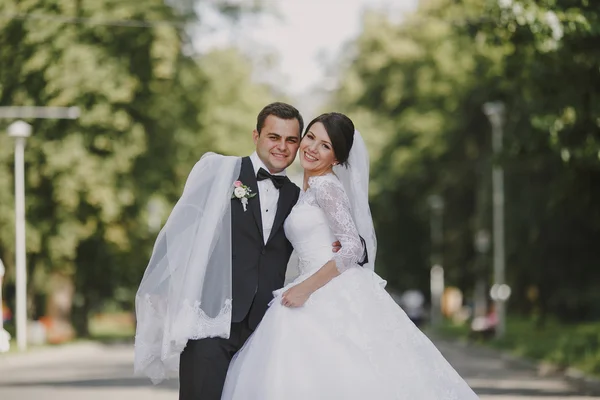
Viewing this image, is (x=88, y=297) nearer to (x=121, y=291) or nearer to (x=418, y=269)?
(x=418, y=269)

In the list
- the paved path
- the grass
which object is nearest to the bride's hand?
the paved path

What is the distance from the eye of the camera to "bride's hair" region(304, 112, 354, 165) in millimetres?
7402

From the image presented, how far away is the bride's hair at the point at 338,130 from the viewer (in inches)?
291

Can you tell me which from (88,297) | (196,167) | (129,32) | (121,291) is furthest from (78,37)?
(121,291)

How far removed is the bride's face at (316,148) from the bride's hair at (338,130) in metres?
0.02

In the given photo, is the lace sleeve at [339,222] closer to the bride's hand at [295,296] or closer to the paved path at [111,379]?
the bride's hand at [295,296]

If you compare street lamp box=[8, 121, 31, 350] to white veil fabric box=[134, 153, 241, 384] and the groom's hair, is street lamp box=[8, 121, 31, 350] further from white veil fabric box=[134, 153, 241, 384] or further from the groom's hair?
the groom's hair

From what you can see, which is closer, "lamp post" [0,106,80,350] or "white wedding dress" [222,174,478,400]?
"white wedding dress" [222,174,478,400]

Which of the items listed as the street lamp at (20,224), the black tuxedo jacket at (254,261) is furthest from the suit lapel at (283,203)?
the street lamp at (20,224)

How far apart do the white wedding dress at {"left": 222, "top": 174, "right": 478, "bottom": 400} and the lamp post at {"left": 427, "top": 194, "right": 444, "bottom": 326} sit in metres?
51.9

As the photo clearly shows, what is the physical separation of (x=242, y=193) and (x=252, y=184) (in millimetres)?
108

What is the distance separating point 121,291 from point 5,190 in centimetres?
4983

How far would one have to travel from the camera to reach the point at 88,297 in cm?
4900

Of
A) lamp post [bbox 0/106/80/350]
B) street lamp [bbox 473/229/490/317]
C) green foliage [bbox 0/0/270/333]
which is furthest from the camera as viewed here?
street lamp [bbox 473/229/490/317]
